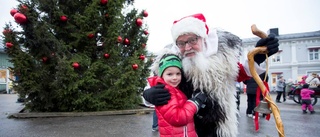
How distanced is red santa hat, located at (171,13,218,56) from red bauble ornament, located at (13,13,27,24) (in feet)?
18.3

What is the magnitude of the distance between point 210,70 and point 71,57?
A: 609 centimetres

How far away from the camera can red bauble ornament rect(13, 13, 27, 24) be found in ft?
18.2

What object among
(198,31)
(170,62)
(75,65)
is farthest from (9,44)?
(198,31)

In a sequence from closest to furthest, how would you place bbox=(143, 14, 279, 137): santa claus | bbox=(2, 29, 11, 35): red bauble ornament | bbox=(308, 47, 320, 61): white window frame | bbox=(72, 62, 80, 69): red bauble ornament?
bbox=(143, 14, 279, 137): santa claus
bbox=(2, 29, 11, 35): red bauble ornament
bbox=(72, 62, 80, 69): red bauble ornament
bbox=(308, 47, 320, 61): white window frame

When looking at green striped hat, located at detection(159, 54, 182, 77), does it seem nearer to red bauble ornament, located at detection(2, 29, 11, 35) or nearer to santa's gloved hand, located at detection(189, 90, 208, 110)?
santa's gloved hand, located at detection(189, 90, 208, 110)

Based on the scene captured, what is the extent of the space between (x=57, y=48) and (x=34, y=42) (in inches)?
25.2

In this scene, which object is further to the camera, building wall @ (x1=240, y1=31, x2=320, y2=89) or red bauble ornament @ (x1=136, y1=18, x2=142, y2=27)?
building wall @ (x1=240, y1=31, x2=320, y2=89)

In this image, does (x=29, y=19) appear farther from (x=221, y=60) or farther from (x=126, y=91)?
(x=221, y=60)

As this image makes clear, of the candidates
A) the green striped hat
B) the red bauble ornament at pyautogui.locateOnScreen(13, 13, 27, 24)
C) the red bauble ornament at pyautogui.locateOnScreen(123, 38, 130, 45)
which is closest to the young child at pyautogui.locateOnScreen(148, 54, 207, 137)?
the green striped hat

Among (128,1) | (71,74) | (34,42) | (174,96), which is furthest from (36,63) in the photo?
(174,96)

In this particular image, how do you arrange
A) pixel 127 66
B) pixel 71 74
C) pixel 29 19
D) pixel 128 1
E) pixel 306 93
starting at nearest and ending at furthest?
1. pixel 29 19
2. pixel 71 74
3. pixel 127 66
4. pixel 306 93
5. pixel 128 1

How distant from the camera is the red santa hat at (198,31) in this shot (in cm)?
174

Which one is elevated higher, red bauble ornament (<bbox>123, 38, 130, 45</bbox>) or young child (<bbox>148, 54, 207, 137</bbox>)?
red bauble ornament (<bbox>123, 38, 130, 45</bbox>)

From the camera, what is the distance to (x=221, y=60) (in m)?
1.70
